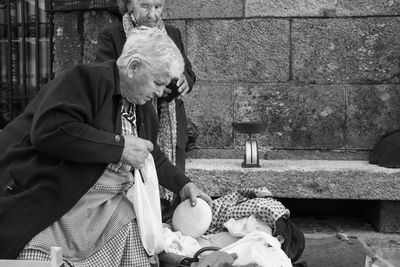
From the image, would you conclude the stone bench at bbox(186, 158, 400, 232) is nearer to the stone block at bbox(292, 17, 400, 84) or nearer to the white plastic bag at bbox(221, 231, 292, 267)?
the stone block at bbox(292, 17, 400, 84)

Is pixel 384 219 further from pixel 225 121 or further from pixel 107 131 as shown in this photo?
pixel 107 131

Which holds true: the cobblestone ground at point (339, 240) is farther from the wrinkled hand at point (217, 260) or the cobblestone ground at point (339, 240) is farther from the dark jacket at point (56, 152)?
the dark jacket at point (56, 152)

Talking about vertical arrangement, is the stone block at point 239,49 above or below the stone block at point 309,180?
above

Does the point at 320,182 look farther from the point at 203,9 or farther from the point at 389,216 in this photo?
the point at 203,9

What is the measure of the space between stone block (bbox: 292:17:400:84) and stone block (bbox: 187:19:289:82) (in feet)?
0.45

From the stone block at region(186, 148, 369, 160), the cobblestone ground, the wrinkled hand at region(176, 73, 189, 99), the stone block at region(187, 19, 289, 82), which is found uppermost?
the stone block at region(187, 19, 289, 82)

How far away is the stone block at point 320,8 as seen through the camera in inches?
210

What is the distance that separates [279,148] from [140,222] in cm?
311

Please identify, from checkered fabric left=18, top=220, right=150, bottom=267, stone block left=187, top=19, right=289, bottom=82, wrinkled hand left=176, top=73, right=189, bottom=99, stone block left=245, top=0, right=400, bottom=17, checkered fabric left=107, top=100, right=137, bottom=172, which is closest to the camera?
checkered fabric left=18, top=220, right=150, bottom=267

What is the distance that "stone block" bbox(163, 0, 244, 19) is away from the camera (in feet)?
17.9

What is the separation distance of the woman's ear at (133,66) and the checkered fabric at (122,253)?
0.61m

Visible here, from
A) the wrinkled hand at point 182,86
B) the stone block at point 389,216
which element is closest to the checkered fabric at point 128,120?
the wrinkled hand at point 182,86

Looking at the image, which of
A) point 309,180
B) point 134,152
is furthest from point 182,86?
point 309,180

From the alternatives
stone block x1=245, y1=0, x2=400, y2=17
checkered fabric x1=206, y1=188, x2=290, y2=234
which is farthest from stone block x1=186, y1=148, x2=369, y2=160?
checkered fabric x1=206, y1=188, x2=290, y2=234
